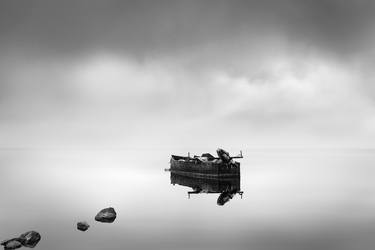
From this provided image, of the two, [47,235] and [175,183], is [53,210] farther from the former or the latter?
[175,183]

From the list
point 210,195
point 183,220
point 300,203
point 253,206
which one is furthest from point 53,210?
point 300,203

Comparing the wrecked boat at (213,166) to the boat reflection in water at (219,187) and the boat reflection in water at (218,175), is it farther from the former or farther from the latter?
the boat reflection in water at (219,187)

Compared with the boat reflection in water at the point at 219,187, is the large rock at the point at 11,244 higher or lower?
lower

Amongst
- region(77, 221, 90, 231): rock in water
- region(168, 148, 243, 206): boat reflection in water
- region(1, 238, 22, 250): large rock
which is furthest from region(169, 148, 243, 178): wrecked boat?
region(1, 238, 22, 250): large rock

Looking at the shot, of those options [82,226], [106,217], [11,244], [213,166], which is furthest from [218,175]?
[11,244]

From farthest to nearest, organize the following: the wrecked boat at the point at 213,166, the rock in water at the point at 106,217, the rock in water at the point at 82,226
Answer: the wrecked boat at the point at 213,166 < the rock in water at the point at 106,217 < the rock in water at the point at 82,226

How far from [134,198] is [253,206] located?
20664 millimetres

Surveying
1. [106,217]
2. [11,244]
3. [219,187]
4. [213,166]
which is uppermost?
[213,166]

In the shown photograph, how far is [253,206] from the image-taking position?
5578 centimetres

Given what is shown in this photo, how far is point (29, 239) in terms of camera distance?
3167cm

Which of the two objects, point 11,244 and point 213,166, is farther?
point 213,166

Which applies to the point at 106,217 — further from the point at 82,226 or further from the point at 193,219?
the point at 193,219

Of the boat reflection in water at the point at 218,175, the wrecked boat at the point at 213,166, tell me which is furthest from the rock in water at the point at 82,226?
the wrecked boat at the point at 213,166

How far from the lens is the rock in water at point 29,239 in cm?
3127
